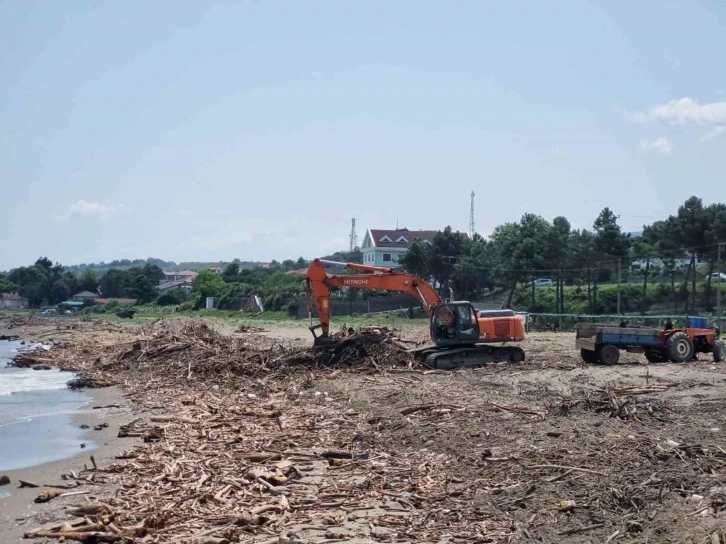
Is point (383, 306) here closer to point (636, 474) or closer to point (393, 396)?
point (393, 396)

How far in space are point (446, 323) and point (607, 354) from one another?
5112 mm

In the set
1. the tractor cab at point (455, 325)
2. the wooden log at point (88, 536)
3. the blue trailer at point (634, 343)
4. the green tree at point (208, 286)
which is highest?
the green tree at point (208, 286)

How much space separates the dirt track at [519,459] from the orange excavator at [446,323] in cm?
444

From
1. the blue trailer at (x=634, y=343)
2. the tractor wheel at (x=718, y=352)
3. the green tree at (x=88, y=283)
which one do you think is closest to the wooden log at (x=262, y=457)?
the blue trailer at (x=634, y=343)

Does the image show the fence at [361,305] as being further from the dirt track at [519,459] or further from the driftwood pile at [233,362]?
the dirt track at [519,459]

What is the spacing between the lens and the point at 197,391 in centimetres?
2278

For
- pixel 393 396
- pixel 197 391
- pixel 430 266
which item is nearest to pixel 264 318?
pixel 430 266

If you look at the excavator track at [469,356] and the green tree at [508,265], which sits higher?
the green tree at [508,265]

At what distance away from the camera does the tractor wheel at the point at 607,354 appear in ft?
82.2

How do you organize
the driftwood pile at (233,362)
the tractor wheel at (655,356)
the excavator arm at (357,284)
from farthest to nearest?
the excavator arm at (357,284), the tractor wheel at (655,356), the driftwood pile at (233,362)

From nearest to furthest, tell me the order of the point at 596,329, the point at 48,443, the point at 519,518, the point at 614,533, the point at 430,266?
the point at 614,533 → the point at 519,518 → the point at 48,443 → the point at 596,329 → the point at 430,266

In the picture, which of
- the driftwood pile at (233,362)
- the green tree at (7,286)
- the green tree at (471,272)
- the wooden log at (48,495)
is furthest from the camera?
the green tree at (7,286)

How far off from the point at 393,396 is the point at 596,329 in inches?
364

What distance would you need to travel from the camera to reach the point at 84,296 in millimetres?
115812
